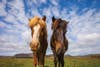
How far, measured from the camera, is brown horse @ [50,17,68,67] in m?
9.48

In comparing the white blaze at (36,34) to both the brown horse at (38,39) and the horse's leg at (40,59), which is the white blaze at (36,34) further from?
the horse's leg at (40,59)

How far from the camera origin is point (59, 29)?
9.88 metres

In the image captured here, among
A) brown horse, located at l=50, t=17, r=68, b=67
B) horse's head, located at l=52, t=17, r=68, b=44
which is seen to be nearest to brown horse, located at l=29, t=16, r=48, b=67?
brown horse, located at l=50, t=17, r=68, b=67

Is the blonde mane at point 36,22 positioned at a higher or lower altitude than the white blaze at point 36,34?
higher

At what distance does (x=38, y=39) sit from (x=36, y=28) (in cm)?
54

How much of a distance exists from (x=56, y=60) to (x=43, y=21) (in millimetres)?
2046

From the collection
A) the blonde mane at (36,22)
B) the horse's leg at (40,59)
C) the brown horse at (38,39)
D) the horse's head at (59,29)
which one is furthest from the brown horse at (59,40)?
the blonde mane at (36,22)

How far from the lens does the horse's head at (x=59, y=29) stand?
9.63 m

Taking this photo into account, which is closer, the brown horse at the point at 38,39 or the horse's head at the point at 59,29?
the brown horse at the point at 38,39

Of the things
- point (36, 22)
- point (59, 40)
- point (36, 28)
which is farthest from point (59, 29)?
point (36, 28)

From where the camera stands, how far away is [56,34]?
9719 millimetres

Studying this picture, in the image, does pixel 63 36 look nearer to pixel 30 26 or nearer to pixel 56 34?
pixel 56 34

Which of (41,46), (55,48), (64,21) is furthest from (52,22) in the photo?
(41,46)

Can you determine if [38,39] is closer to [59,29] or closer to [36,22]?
[36,22]
